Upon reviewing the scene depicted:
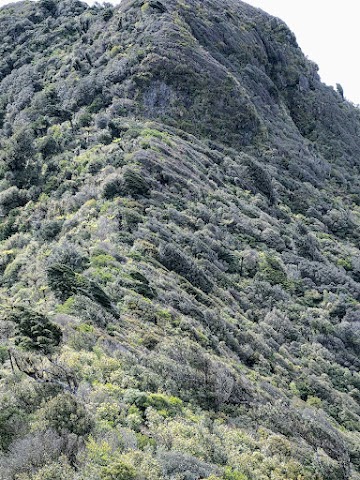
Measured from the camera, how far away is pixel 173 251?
118ft

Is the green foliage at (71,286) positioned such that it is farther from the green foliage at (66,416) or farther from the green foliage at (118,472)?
the green foliage at (118,472)

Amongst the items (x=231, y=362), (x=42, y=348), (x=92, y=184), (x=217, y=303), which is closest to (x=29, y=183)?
(x=92, y=184)

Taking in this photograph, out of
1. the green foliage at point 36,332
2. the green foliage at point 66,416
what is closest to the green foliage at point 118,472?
the green foliage at point 66,416

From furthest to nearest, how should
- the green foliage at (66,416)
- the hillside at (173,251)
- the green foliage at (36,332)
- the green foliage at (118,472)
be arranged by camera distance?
the green foliage at (36,332) < the hillside at (173,251) < the green foliage at (66,416) < the green foliage at (118,472)

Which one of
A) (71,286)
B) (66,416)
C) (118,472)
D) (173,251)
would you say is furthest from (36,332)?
(173,251)

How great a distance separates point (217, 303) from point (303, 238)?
23453 millimetres

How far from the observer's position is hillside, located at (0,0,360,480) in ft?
50.3

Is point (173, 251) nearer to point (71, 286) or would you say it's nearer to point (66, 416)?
point (71, 286)

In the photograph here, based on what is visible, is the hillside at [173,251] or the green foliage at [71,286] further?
the green foliage at [71,286]

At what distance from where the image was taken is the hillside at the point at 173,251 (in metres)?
15.3

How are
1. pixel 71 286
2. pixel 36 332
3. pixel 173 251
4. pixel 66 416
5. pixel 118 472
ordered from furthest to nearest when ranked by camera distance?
pixel 173 251 → pixel 71 286 → pixel 36 332 → pixel 66 416 → pixel 118 472

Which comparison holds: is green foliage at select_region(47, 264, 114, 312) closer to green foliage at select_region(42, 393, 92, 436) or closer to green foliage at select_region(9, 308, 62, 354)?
green foliage at select_region(9, 308, 62, 354)

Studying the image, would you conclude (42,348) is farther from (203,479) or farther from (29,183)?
(29,183)

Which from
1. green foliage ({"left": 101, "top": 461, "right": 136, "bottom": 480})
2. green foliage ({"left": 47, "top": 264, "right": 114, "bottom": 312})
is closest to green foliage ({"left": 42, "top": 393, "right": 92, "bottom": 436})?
green foliage ({"left": 101, "top": 461, "right": 136, "bottom": 480})
